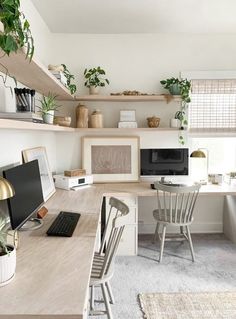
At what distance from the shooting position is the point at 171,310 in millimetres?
2098

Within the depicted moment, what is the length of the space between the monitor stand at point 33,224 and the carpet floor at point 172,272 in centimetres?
87

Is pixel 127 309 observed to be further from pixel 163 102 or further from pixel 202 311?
pixel 163 102

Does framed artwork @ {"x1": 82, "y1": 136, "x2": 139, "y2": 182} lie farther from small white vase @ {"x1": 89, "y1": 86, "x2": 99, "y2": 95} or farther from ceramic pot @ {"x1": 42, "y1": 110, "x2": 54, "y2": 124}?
ceramic pot @ {"x1": 42, "y1": 110, "x2": 54, "y2": 124}

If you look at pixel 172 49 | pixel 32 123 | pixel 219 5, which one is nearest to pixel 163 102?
pixel 172 49

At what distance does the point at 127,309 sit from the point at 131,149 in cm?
187

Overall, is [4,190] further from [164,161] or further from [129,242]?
[164,161]

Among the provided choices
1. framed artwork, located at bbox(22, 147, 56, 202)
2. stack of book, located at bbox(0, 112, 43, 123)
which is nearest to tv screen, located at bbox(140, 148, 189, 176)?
framed artwork, located at bbox(22, 147, 56, 202)

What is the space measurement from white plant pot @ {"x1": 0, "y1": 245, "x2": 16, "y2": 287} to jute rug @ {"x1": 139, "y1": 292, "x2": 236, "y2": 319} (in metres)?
1.27

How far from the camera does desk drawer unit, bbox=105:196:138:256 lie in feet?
9.80

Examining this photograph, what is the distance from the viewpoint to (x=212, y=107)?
351cm

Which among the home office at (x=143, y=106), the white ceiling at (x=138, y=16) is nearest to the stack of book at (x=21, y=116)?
the home office at (x=143, y=106)

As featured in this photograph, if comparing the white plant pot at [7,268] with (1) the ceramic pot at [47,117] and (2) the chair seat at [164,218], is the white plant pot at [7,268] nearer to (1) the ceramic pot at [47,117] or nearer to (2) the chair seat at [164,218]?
(1) the ceramic pot at [47,117]

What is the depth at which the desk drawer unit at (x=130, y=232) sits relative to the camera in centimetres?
299

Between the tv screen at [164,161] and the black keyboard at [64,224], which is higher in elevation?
the tv screen at [164,161]
